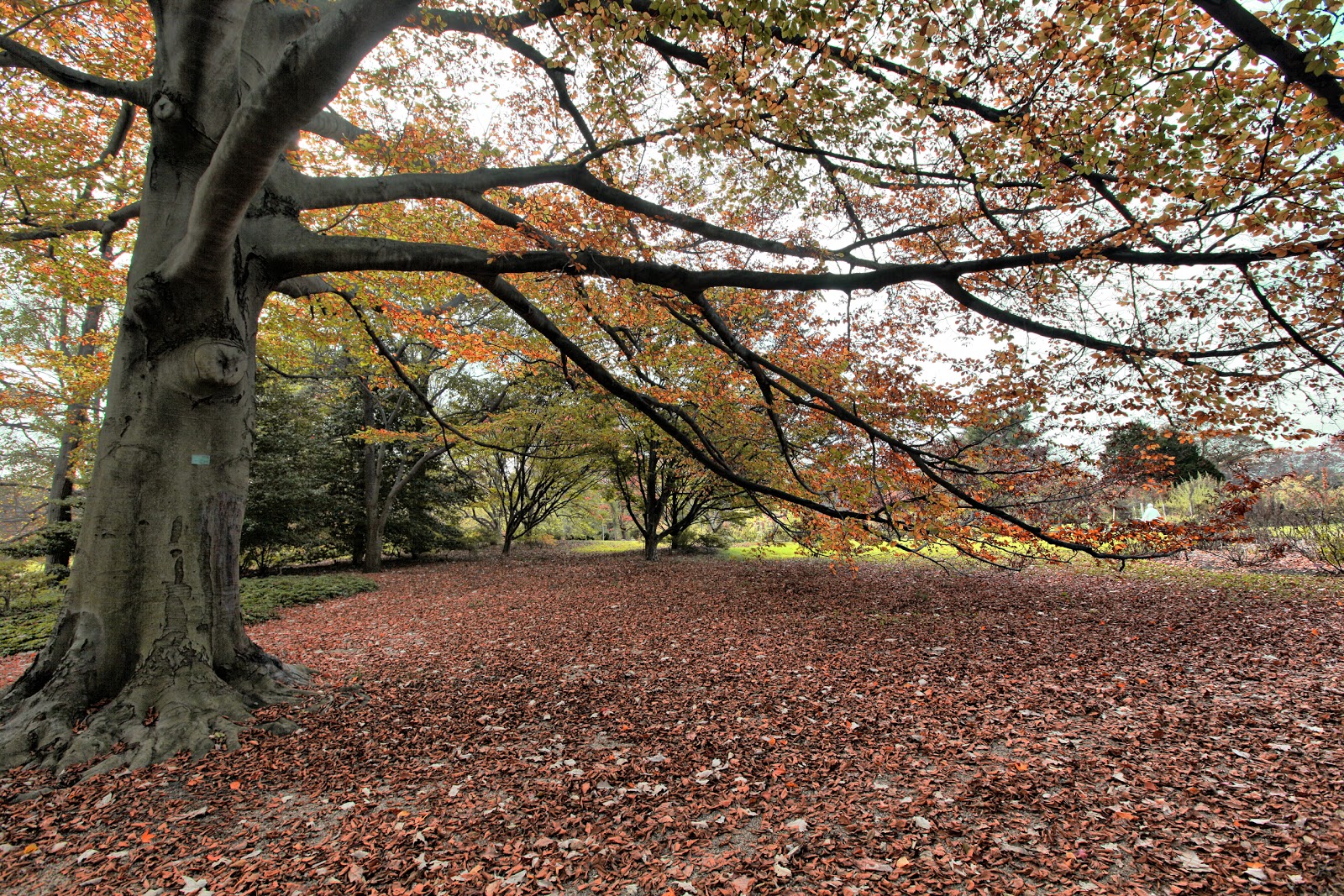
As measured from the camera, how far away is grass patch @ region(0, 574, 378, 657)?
5898 mm

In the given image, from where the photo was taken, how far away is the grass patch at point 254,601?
232 inches

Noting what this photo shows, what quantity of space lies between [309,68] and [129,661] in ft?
11.6

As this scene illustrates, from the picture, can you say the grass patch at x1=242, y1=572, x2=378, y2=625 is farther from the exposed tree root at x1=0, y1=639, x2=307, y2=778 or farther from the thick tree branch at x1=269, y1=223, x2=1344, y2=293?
the thick tree branch at x1=269, y1=223, x2=1344, y2=293

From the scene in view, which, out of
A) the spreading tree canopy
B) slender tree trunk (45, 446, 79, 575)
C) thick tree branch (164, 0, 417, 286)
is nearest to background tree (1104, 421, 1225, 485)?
the spreading tree canopy

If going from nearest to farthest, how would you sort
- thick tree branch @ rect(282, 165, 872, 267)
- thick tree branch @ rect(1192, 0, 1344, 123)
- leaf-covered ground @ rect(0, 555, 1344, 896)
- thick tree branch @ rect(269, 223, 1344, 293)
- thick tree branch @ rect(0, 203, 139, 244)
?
leaf-covered ground @ rect(0, 555, 1344, 896), thick tree branch @ rect(1192, 0, 1344, 123), thick tree branch @ rect(269, 223, 1344, 293), thick tree branch @ rect(282, 165, 872, 267), thick tree branch @ rect(0, 203, 139, 244)

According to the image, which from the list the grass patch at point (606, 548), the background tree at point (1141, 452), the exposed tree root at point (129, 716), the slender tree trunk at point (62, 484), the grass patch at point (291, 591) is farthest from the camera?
the grass patch at point (606, 548)

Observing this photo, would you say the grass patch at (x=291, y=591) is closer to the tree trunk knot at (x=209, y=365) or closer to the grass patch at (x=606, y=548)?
the tree trunk knot at (x=209, y=365)

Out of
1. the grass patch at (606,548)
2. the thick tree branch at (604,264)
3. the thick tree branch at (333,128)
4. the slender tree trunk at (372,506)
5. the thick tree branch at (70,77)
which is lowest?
the grass patch at (606,548)

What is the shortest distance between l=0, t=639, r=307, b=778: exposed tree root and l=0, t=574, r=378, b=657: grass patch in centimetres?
410

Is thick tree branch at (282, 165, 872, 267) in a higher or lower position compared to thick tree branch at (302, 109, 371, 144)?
lower

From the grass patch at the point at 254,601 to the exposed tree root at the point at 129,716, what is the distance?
410cm

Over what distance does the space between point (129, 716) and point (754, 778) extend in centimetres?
357

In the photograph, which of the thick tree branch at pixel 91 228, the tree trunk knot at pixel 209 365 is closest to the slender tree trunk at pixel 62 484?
the thick tree branch at pixel 91 228

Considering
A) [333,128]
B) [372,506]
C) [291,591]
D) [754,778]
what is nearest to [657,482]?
[372,506]
